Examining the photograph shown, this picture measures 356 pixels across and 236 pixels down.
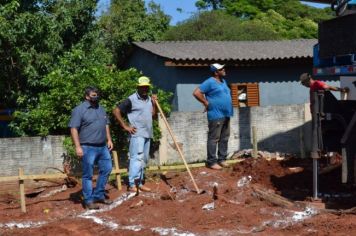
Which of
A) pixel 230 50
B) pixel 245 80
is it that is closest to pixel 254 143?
pixel 245 80

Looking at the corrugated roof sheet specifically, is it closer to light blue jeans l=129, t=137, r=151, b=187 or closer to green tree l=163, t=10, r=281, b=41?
light blue jeans l=129, t=137, r=151, b=187

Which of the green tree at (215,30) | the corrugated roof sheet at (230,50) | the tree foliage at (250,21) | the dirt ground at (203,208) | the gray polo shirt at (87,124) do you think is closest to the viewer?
the dirt ground at (203,208)

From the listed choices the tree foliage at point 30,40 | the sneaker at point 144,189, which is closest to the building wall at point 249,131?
the sneaker at point 144,189

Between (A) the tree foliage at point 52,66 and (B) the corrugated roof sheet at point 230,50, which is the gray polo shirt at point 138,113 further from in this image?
(B) the corrugated roof sheet at point 230,50

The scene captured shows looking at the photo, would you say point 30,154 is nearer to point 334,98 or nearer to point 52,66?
point 52,66

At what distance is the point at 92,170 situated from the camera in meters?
8.48

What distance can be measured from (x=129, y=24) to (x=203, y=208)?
18794 mm

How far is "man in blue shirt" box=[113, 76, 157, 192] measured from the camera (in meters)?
9.14

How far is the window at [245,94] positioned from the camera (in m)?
18.5

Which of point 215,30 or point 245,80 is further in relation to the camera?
point 215,30

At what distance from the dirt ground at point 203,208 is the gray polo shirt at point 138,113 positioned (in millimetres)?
992

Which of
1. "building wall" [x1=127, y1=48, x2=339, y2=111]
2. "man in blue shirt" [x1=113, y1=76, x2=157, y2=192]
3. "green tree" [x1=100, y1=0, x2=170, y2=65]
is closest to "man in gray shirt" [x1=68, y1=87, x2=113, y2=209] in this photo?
"man in blue shirt" [x1=113, y1=76, x2=157, y2=192]

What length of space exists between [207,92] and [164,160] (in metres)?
2.11

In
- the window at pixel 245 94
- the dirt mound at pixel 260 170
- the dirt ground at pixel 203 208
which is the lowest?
the dirt ground at pixel 203 208
